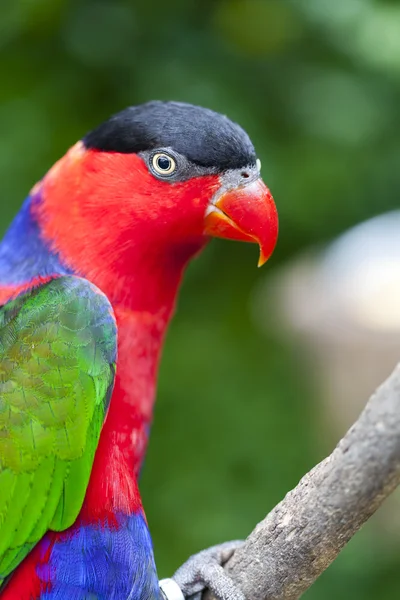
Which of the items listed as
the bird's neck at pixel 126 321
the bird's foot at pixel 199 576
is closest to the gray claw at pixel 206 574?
the bird's foot at pixel 199 576

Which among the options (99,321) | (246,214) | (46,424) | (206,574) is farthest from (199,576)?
(246,214)

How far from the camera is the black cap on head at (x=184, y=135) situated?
6.52ft

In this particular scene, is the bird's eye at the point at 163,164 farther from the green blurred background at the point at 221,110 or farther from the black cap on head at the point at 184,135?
the green blurred background at the point at 221,110

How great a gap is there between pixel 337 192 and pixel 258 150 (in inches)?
16.7

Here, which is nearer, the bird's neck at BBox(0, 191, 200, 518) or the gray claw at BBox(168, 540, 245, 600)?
the gray claw at BBox(168, 540, 245, 600)

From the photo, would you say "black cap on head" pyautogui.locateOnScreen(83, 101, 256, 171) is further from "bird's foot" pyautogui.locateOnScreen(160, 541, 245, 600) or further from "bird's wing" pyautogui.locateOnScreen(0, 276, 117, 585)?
"bird's foot" pyautogui.locateOnScreen(160, 541, 245, 600)

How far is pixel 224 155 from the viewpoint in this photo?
2.00m

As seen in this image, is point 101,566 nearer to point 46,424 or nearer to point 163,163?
point 46,424

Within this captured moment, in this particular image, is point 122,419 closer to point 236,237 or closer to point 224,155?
point 236,237

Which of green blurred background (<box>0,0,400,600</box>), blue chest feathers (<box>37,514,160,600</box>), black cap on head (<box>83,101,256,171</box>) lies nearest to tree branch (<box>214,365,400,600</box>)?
blue chest feathers (<box>37,514,160,600</box>)

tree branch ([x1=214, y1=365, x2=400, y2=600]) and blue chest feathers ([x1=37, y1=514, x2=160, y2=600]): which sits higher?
tree branch ([x1=214, y1=365, x2=400, y2=600])

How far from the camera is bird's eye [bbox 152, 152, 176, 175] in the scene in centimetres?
201

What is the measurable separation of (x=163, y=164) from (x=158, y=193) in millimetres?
84

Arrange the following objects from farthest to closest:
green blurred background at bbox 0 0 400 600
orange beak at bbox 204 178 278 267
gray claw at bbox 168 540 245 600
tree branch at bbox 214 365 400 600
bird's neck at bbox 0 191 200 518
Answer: green blurred background at bbox 0 0 400 600 < orange beak at bbox 204 178 278 267 < bird's neck at bbox 0 191 200 518 < gray claw at bbox 168 540 245 600 < tree branch at bbox 214 365 400 600
